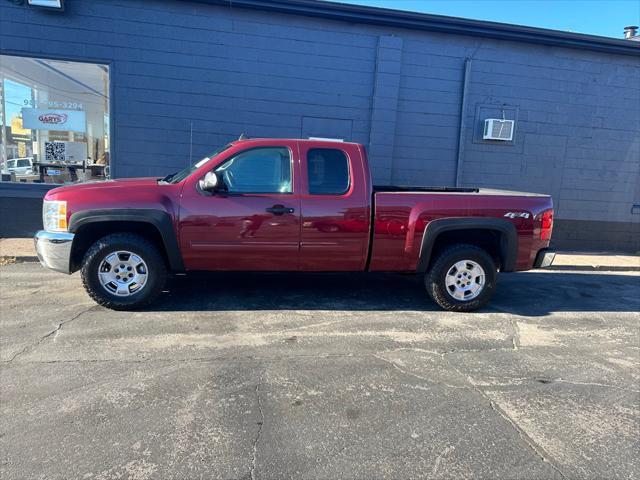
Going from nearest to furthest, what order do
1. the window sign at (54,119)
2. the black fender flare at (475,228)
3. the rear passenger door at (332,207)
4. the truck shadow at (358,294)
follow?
the rear passenger door at (332,207)
the black fender flare at (475,228)
the truck shadow at (358,294)
the window sign at (54,119)

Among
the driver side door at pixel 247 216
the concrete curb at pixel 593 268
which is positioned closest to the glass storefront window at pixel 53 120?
the driver side door at pixel 247 216

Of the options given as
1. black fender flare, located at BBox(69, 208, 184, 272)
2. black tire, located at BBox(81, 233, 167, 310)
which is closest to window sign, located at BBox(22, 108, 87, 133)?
black fender flare, located at BBox(69, 208, 184, 272)

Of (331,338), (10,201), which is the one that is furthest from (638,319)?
(10,201)

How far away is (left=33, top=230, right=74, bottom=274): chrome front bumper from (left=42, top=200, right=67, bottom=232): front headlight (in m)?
0.06

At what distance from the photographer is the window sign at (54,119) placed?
9055 mm

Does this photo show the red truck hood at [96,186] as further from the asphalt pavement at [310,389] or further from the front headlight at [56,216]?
the asphalt pavement at [310,389]

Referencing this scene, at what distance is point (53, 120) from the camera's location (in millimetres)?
9109

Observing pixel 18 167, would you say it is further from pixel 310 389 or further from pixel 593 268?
pixel 593 268

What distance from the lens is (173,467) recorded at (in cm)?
250

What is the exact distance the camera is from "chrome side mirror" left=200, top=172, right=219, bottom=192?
475 cm

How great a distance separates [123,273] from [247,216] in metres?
1.51

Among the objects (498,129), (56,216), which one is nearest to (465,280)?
(56,216)

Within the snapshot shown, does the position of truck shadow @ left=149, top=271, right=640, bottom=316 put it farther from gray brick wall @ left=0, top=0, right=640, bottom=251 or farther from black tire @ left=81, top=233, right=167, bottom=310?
gray brick wall @ left=0, top=0, right=640, bottom=251

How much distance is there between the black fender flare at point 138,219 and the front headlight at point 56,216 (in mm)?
108
